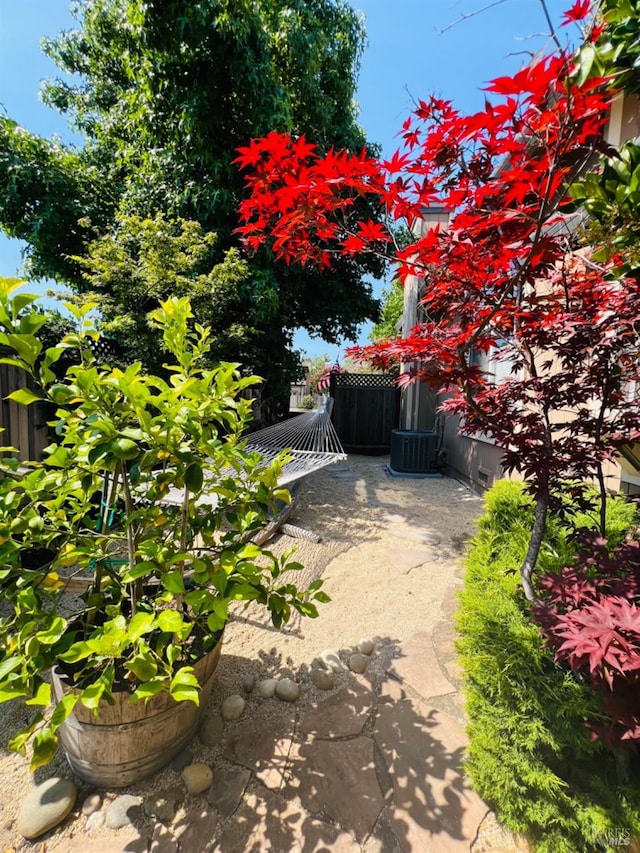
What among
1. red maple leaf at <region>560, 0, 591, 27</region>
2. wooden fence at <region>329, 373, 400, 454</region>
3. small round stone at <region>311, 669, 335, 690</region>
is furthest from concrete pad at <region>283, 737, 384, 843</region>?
wooden fence at <region>329, 373, 400, 454</region>

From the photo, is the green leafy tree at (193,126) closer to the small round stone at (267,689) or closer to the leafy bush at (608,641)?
the small round stone at (267,689)

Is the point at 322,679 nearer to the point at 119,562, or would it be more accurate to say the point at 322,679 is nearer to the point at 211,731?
the point at 211,731

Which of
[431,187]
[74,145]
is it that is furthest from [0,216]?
[431,187]

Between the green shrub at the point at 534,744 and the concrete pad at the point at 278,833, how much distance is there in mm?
431

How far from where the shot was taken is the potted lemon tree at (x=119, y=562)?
30.9 inches

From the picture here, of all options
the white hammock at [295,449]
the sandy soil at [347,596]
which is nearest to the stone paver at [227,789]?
the sandy soil at [347,596]

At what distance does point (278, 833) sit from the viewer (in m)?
0.95

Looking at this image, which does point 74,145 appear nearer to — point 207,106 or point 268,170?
point 207,106

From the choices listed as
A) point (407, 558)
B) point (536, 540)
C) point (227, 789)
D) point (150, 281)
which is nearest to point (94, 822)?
point (227, 789)

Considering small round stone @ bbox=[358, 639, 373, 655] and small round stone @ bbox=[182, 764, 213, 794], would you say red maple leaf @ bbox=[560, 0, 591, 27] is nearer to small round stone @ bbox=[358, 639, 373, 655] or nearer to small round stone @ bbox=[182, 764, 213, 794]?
small round stone @ bbox=[358, 639, 373, 655]

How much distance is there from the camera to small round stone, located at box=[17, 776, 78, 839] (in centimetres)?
94

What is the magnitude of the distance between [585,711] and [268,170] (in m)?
1.97

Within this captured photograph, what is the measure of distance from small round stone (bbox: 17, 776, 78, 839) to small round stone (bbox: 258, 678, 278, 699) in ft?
1.98

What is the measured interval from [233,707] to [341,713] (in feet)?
1.30
